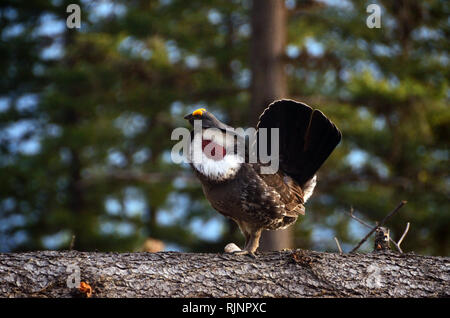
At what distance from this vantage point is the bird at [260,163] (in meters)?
4.62

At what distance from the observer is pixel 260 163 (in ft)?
16.3

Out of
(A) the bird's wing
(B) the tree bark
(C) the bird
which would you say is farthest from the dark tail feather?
(B) the tree bark

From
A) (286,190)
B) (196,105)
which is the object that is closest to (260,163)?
(286,190)

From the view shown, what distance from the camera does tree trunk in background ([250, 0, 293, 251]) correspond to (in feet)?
28.5

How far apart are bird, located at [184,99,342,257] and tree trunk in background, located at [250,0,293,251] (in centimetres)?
342

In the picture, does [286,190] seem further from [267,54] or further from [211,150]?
[267,54]

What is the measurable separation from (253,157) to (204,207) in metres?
8.70

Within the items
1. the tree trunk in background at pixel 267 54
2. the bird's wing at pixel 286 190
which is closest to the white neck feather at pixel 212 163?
the bird's wing at pixel 286 190

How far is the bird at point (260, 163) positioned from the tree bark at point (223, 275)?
0.71 m

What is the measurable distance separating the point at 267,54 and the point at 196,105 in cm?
365

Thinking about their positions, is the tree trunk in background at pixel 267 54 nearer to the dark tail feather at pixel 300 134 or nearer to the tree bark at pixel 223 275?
the dark tail feather at pixel 300 134

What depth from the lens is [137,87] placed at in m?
11.6
